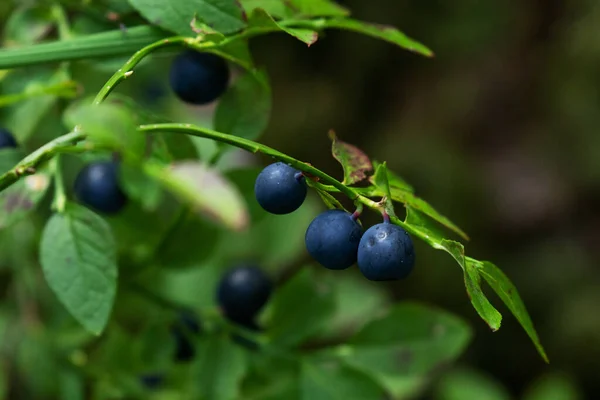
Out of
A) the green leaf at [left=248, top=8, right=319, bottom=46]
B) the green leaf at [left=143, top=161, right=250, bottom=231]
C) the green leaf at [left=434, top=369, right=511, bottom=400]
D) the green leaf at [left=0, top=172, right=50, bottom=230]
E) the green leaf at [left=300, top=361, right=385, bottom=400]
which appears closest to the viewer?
the green leaf at [left=143, top=161, right=250, bottom=231]

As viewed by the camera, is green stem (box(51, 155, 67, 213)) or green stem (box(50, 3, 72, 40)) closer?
green stem (box(51, 155, 67, 213))

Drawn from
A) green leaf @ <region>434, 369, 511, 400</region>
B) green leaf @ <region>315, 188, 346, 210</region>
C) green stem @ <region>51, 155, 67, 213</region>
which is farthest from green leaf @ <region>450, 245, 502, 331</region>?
green leaf @ <region>434, 369, 511, 400</region>

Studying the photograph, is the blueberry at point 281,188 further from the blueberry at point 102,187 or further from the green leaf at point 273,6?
the blueberry at point 102,187

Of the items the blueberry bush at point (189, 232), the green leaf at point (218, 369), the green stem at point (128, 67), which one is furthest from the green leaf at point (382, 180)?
the green leaf at point (218, 369)

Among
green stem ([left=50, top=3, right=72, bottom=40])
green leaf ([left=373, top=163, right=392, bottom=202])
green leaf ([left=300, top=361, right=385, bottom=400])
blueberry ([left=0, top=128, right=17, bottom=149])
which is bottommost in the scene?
green leaf ([left=300, top=361, right=385, bottom=400])

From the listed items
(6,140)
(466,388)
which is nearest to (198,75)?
(6,140)

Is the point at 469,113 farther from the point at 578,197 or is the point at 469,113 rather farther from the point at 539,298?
the point at 539,298

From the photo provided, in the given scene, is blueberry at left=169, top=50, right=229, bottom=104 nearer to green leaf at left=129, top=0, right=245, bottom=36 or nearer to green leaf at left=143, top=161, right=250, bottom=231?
green leaf at left=129, top=0, right=245, bottom=36
